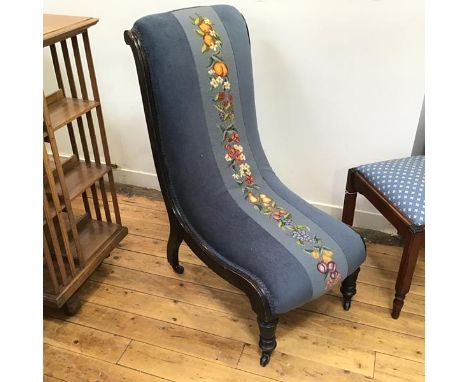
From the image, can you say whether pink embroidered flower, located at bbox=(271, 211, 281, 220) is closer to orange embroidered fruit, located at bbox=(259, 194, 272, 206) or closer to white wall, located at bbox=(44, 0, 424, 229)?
orange embroidered fruit, located at bbox=(259, 194, 272, 206)

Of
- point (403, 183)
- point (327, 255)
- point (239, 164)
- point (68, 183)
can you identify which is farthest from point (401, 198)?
point (68, 183)

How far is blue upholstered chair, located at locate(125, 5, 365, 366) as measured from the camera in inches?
51.0

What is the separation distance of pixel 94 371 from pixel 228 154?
34.1 inches

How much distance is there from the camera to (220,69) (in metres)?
1.45

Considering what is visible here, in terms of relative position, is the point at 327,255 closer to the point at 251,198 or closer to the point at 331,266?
the point at 331,266

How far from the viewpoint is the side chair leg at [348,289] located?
1.53m

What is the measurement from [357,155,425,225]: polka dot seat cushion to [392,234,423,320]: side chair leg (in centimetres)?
7

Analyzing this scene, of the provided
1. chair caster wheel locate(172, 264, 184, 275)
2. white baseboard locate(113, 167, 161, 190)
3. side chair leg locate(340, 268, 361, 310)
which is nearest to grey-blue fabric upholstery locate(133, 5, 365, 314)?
side chair leg locate(340, 268, 361, 310)

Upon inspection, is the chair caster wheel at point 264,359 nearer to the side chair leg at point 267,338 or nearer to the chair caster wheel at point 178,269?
the side chair leg at point 267,338

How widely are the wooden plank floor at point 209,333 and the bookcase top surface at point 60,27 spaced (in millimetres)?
967

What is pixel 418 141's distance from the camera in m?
1.82

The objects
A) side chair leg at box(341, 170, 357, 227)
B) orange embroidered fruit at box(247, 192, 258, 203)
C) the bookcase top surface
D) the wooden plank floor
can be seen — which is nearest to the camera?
the bookcase top surface
